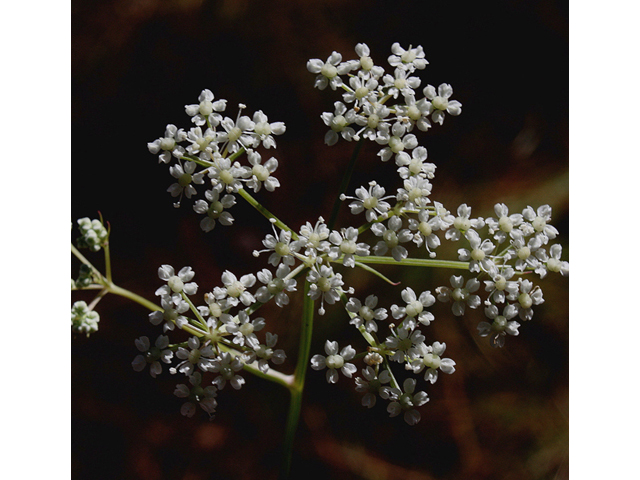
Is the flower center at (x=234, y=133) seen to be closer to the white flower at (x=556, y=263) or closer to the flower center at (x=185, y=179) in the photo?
the flower center at (x=185, y=179)

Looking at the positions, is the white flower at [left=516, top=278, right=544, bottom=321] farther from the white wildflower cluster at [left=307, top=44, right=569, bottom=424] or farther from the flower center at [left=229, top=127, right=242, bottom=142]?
the flower center at [left=229, top=127, right=242, bottom=142]

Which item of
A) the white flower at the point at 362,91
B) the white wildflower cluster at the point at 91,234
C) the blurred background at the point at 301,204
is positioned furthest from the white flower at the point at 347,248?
the blurred background at the point at 301,204

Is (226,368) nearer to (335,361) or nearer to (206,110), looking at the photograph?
(335,361)

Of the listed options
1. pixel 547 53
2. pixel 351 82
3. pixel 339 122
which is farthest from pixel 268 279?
pixel 547 53

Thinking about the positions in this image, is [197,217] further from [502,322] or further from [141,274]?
[502,322]

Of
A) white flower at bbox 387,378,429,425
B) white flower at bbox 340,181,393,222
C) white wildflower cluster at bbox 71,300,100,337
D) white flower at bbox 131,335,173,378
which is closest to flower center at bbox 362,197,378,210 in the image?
white flower at bbox 340,181,393,222

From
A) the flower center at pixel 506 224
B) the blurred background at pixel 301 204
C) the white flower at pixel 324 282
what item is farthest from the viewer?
the blurred background at pixel 301 204
